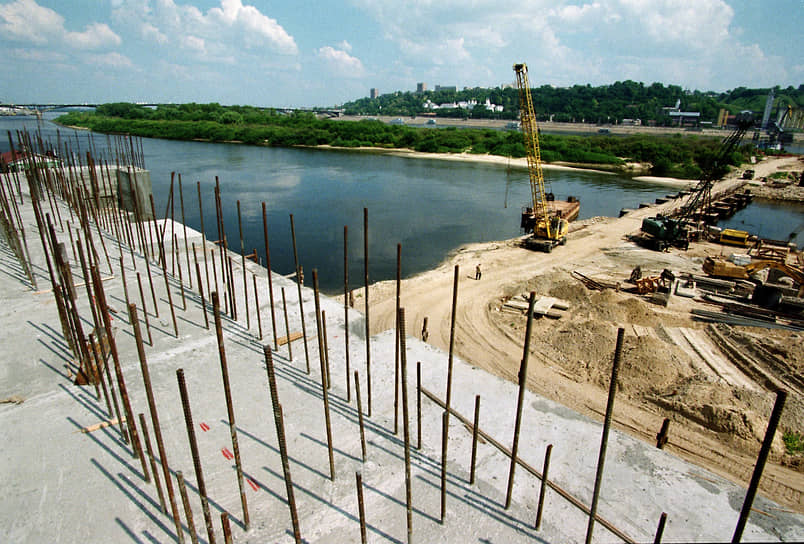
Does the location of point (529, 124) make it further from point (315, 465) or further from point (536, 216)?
point (315, 465)

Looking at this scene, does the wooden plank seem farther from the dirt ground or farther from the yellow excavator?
the yellow excavator

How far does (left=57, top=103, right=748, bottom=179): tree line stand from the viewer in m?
63.9

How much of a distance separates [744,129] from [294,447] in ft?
103

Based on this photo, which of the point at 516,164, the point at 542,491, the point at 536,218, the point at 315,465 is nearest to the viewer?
the point at 542,491

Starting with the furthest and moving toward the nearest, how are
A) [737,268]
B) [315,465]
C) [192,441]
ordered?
[737,268], [315,465], [192,441]

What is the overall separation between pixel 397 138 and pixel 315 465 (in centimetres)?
7830

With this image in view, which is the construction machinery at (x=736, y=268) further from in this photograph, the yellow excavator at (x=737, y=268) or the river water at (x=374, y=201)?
the river water at (x=374, y=201)

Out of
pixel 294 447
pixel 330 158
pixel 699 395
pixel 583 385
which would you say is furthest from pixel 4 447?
pixel 330 158

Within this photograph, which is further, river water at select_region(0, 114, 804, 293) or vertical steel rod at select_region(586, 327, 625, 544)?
river water at select_region(0, 114, 804, 293)

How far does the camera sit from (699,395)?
10.1 m

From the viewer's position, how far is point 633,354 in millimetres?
12078

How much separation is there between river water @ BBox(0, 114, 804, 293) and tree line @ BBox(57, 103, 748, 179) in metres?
10.5

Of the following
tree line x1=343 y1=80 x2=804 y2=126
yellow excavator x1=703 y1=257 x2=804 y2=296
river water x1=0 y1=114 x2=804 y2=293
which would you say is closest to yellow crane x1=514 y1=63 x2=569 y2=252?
river water x1=0 y1=114 x2=804 y2=293

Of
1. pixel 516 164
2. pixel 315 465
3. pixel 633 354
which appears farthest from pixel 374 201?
pixel 516 164
